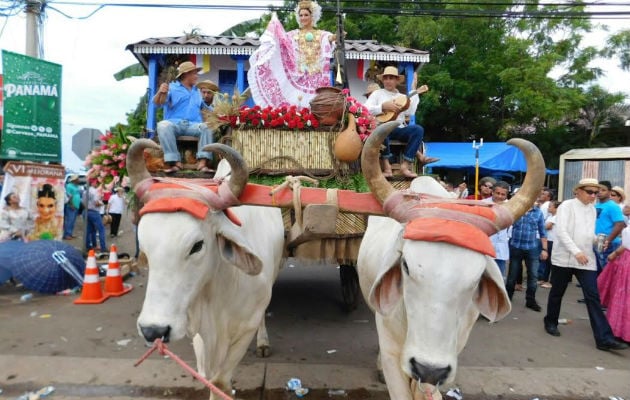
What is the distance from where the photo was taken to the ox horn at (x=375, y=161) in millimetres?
2047

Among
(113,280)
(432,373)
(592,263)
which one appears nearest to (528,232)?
(592,263)

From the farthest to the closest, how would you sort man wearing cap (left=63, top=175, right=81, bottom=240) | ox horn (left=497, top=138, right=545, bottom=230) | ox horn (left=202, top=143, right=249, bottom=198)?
1. man wearing cap (left=63, top=175, right=81, bottom=240)
2. ox horn (left=202, top=143, right=249, bottom=198)
3. ox horn (left=497, top=138, right=545, bottom=230)

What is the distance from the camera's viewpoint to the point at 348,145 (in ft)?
10.9

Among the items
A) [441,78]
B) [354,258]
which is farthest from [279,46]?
[441,78]

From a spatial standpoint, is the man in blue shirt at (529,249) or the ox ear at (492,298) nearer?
the ox ear at (492,298)

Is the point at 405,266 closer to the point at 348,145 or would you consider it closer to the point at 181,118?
the point at 348,145

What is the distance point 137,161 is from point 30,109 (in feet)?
20.4

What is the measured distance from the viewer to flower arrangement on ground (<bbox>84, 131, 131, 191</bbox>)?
13.8ft

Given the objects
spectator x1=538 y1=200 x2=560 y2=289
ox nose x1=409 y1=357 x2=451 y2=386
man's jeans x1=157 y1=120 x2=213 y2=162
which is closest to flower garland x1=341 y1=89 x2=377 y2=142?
man's jeans x1=157 y1=120 x2=213 y2=162

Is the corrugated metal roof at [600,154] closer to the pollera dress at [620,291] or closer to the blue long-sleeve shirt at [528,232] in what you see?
the blue long-sleeve shirt at [528,232]

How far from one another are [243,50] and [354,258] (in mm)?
5748

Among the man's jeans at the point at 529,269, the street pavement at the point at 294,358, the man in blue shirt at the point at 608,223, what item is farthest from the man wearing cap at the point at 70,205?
the man in blue shirt at the point at 608,223

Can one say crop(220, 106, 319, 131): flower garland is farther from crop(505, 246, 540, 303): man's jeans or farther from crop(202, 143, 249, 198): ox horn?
crop(505, 246, 540, 303): man's jeans

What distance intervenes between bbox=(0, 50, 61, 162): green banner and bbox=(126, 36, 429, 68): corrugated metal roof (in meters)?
1.56
